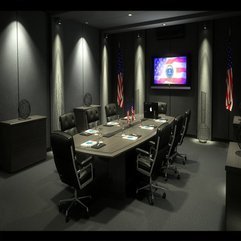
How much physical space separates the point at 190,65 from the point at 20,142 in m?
4.99

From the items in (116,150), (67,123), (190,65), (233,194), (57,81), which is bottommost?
(233,194)

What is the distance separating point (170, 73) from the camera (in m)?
7.68

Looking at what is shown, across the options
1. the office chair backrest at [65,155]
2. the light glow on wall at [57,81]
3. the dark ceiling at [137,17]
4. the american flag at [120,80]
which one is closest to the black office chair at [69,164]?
the office chair backrest at [65,155]

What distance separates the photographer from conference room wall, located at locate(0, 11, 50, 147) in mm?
5113

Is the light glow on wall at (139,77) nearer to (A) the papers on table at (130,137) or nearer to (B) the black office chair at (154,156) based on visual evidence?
(A) the papers on table at (130,137)

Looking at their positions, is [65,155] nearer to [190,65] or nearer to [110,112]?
[110,112]

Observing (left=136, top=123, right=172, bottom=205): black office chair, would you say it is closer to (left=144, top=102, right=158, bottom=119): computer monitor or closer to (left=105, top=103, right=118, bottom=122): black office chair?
(left=144, top=102, right=158, bottom=119): computer monitor

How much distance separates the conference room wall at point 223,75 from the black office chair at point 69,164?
4.82m

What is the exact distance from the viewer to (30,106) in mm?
5672

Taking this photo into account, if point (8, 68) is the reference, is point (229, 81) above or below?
below

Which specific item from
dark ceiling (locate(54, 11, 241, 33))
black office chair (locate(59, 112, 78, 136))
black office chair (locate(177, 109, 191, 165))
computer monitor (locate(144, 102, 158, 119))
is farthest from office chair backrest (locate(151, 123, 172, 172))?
dark ceiling (locate(54, 11, 241, 33))

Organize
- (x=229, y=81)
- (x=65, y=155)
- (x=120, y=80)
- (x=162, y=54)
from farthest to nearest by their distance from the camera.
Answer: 1. (x=120, y=80)
2. (x=162, y=54)
3. (x=229, y=81)
4. (x=65, y=155)

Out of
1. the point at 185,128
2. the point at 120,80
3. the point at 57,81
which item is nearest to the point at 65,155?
the point at 185,128
